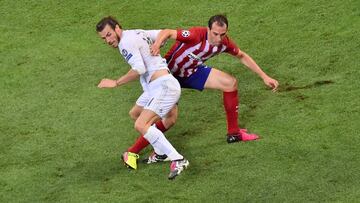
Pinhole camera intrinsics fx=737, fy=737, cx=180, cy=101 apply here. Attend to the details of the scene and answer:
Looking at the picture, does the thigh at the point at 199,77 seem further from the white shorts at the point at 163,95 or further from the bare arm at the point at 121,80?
the bare arm at the point at 121,80

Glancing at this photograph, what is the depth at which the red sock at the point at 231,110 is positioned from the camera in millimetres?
8656

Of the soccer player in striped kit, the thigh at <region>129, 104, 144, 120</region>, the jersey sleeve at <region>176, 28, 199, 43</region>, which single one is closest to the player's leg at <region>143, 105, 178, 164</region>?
the soccer player in striped kit

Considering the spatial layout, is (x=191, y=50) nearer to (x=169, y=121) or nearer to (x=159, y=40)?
(x=159, y=40)

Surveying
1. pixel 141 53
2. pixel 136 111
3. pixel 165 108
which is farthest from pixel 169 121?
pixel 141 53

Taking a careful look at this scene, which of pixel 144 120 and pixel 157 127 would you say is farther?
pixel 157 127

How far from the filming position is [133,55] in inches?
313

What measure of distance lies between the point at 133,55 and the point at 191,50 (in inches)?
33.1

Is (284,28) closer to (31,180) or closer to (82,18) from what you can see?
(82,18)

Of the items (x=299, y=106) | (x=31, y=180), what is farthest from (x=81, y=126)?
(x=299, y=106)

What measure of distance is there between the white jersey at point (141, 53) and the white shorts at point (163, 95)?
0.14 m

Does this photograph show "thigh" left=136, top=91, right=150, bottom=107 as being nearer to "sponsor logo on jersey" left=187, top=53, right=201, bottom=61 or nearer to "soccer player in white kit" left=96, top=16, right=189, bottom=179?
"soccer player in white kit" left=96, top=16, right=189, bottom=179

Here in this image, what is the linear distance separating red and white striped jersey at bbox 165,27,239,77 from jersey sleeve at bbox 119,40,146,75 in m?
0.60

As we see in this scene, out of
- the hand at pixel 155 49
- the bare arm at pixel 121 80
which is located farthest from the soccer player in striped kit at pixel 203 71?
the bare arm at pixel 121 80

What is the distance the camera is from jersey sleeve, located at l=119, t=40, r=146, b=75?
790 cm
